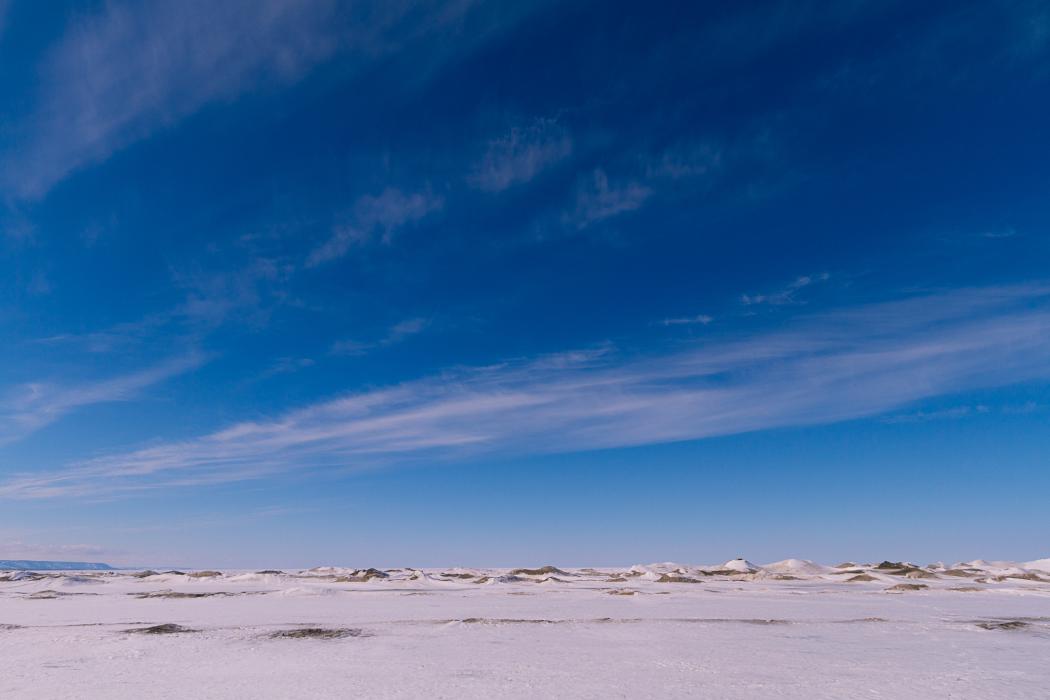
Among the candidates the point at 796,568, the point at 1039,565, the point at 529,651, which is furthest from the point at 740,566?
the point at 529,651

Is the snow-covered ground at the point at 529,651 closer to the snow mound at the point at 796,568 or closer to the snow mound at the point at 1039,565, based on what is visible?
the snow mound at the point at 796,568

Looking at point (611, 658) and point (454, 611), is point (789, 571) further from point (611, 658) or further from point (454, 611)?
point (611, 658)

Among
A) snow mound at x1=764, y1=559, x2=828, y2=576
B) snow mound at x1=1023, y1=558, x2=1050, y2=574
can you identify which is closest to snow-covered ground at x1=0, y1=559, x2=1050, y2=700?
snow mound at x1=764, y1=559, x2=828, y2=576

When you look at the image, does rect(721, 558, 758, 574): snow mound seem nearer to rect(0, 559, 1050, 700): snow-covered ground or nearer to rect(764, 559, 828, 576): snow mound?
rect(764, 559, 828, 576): snow mound

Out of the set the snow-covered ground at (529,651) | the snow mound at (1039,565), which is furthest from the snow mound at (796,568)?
the snow-covered ground at (529,651)

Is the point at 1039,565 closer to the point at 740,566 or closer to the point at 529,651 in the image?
the point at 740,566

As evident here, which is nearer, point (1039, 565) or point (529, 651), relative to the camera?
point (529, 651)

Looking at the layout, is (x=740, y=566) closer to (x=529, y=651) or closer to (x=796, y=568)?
(x=796, y=568)

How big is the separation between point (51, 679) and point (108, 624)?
33.5ft

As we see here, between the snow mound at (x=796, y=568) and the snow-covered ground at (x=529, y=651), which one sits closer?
the snow-covered ground at (x=529, y=651)

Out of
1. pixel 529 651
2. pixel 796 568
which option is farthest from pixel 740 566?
pixel 529 651

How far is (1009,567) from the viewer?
64.2 m

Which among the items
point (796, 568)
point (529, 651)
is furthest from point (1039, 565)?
point (529, 651)

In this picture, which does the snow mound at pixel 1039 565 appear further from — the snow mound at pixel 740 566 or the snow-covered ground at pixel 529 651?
the snow-covered ground at pixel 529 651
